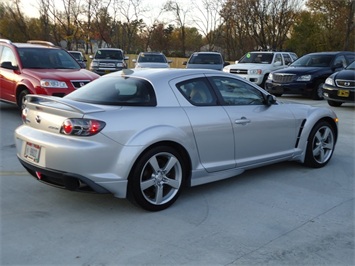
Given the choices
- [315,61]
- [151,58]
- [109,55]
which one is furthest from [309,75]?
[109,55]

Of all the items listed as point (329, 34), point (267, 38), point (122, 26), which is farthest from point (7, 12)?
point (329, 34)

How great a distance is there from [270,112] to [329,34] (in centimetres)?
4302

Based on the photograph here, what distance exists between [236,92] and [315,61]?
11.0 meters

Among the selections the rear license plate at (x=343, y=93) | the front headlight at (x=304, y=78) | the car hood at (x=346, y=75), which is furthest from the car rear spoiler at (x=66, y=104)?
the front headlight at (x=304, y=78)

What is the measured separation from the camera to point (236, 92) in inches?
189

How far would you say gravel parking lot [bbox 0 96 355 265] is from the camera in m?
3.07

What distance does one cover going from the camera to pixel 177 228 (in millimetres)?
3561

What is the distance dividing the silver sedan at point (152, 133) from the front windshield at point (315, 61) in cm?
1017

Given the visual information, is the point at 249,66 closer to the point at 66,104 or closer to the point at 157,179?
the point at 157,179

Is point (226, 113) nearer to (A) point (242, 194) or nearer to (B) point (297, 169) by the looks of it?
(A) point (242, 194)

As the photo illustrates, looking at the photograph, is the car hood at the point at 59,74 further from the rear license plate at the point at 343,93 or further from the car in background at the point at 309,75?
the car in background at the point at 309,75

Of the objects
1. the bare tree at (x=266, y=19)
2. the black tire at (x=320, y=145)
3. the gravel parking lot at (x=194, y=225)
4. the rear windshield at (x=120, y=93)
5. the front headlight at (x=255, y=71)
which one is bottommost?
the gravel parking lot at (x=194, y=225)

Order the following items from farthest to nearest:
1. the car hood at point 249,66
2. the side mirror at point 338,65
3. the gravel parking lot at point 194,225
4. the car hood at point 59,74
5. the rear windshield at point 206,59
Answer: the rear windshield at point 206,59, the car hood at point 249,66, the side mirror at point 338,65, the car hood at point 59,74, the gravel parking lot at point 194,225

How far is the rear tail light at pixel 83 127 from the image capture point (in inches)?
138
